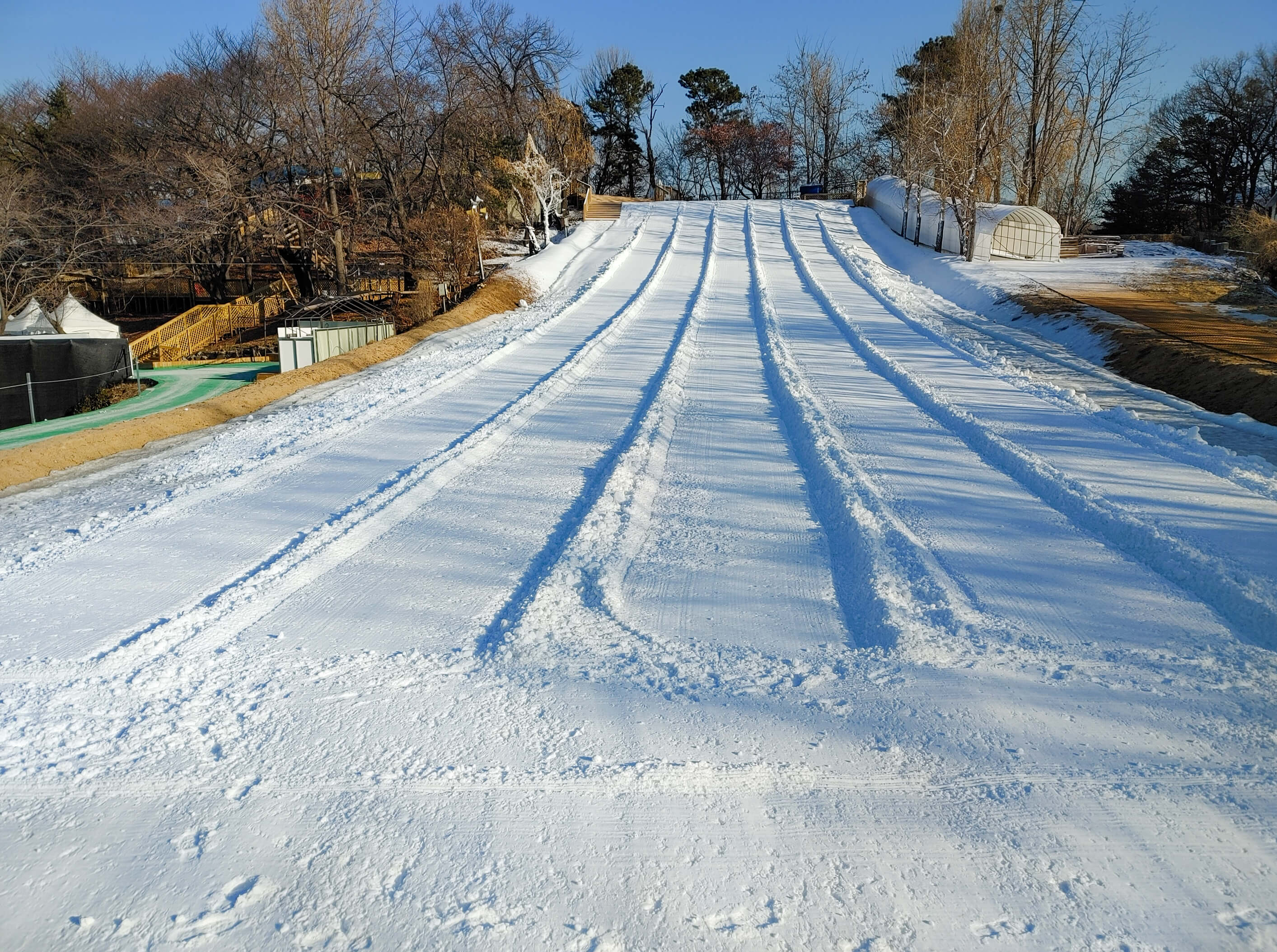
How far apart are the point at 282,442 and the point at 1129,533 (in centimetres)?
829

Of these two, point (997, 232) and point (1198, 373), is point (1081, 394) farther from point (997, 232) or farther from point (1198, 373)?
point (997, 232)

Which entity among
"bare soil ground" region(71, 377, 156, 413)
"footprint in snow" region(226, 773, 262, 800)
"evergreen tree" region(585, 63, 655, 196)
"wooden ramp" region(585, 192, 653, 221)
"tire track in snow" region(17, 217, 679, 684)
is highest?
"evergreen tree" region(585, 63, 655, 196)

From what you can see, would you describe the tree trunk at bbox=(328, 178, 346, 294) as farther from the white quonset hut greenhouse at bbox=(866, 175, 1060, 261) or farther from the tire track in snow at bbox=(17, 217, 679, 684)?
the tire track in snow at bbox=(17, 217, 679, 684)

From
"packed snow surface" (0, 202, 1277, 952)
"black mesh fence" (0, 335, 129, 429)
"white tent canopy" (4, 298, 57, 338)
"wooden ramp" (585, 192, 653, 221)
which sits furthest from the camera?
"wooden ramp" (585, 192, 653, 221)

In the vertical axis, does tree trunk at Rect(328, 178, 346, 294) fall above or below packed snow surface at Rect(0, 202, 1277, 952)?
above

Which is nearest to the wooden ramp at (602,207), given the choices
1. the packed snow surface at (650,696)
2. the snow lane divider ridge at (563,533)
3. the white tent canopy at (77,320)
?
the white tent canopy at (77,320)

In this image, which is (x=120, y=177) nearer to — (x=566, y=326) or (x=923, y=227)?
(x=566, y=326)

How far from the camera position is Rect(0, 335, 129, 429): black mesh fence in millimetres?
17078

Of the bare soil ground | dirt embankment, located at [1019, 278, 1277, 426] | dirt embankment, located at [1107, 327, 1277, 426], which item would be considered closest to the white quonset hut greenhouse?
dirt embankment, located at [1019, 278, 1277, 426]

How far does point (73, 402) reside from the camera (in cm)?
1841

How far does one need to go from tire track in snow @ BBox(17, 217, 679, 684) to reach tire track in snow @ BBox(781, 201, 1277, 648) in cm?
505

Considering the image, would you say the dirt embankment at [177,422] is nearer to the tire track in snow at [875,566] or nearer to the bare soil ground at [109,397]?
the bare soil ground at [109,397]

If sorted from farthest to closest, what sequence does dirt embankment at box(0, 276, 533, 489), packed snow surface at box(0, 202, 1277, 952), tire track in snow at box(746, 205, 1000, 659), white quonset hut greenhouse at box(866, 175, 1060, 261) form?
white quonset hut greenhouse at box(866, 175, 1060, 261) → dirt embankment at box(0, 276, 533, 489) → tire track in snow at box(746, 205, 1000, 659) → packed snow surface at box(0, 202, 1277, 952)

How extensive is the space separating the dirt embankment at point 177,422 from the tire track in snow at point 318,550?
13.5 ft
